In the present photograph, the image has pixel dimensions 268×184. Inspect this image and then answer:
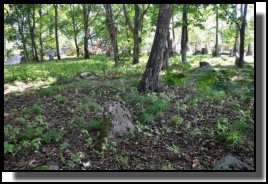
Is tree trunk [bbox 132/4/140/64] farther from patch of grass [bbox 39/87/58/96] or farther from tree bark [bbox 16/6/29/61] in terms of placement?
tree bark [bbox 16/6/29/61]

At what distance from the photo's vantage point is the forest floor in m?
4.54

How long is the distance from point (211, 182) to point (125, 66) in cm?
532

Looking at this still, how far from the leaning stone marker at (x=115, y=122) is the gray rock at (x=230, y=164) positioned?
162cm

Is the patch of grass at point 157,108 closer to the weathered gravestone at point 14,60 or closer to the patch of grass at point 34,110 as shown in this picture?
the patch of grass at point 34,110

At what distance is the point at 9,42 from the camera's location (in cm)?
490

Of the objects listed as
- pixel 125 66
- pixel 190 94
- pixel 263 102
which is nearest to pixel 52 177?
pixel 263 102

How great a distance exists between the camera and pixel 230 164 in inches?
184

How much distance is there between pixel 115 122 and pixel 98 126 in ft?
1.00

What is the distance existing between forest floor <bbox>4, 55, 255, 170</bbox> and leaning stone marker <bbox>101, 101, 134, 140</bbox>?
13 centimetres

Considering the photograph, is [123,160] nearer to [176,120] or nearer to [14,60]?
[176,120]

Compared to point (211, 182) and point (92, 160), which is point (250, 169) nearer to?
point (211, 182)

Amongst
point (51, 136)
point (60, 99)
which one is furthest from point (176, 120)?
point (51, 136)

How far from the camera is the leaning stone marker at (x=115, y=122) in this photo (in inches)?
205

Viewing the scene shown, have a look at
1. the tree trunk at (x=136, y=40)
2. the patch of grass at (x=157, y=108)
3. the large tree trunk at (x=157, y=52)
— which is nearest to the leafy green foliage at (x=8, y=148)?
the patch of grass at (x=157, y=108)
